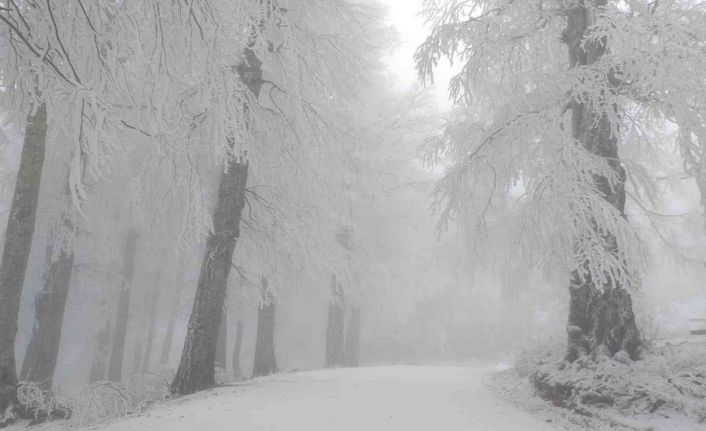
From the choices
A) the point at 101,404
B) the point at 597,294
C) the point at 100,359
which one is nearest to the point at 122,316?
the point at 100,359

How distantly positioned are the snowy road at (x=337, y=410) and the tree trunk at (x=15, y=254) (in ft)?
6.72

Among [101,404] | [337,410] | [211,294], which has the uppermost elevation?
[211,294]

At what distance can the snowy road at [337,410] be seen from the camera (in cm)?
479

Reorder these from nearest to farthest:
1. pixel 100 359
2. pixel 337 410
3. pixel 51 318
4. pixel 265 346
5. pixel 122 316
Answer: pixel 337 410, pixel 51 318, pixel 265 346, pixel 122 316, pixel 100 359

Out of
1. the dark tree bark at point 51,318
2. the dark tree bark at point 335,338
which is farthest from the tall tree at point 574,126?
the dark tree bark at point 51,318

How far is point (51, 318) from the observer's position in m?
9.85

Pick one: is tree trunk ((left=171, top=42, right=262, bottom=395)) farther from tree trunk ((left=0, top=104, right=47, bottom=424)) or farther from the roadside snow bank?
the roadside snow bank

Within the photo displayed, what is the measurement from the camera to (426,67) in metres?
6.83

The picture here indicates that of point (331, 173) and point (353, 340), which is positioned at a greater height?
point (331, 173)

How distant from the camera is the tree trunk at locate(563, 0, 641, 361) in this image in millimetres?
5770

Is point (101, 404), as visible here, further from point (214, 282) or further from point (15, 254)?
point (15, 254)

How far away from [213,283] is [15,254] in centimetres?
274

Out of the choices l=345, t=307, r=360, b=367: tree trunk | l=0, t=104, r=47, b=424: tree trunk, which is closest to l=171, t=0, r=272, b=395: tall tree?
l=0, t=104, r=47, b=424: tree trunk

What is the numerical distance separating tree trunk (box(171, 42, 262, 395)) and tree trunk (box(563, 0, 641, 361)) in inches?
181
